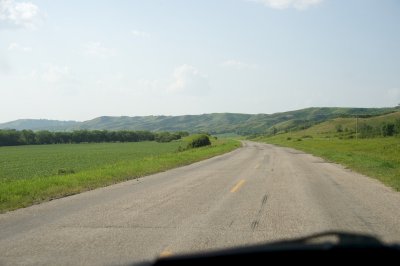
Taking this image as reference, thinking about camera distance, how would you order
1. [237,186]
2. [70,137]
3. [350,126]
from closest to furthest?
[237,186] → [350,126] → [70,137]


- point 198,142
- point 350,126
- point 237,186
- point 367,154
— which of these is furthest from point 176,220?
point 350,126

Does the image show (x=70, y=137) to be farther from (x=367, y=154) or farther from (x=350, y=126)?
(x=367, y=154)

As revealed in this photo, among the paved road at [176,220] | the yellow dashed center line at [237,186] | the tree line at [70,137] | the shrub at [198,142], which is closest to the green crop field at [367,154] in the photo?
the paved road at [176,220]

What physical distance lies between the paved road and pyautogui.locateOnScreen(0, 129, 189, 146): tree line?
11966cm

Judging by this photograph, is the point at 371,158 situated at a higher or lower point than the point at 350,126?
higher

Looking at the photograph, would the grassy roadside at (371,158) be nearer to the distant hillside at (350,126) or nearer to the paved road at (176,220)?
the paved road at (176,220)

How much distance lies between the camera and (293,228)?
7.91 metres

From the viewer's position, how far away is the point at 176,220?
29.0ft

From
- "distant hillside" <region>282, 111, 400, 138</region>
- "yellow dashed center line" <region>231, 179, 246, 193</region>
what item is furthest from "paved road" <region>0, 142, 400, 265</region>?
"distant hillside" <region>282, 111, 400, 138</region>

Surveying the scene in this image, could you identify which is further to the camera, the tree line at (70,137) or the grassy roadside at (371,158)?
the tree line at (70,137)

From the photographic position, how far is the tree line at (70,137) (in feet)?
409

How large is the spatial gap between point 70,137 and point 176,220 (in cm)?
13923

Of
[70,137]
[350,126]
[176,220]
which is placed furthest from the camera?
[70,137]

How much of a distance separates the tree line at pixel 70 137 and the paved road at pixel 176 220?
4711 inches
